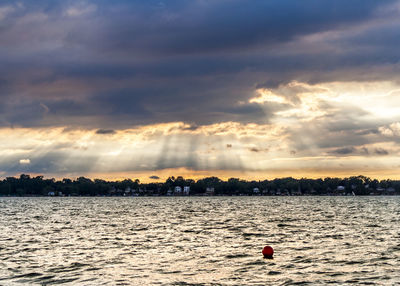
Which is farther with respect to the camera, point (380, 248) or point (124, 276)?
point (380, 248)

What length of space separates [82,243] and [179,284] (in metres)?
27.5

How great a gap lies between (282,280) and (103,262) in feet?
53.4

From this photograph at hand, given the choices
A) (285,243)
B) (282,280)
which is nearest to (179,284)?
(282,280)

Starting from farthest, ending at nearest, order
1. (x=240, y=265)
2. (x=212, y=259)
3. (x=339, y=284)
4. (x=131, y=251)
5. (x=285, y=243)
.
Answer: (x=285, y=243) < (x=131, y=251) < (x=212, y=259) < (x=240, y=265) < (x=339, y=284)

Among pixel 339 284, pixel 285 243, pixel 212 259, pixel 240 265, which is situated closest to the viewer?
pixel 339 284

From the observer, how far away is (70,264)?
39.8m

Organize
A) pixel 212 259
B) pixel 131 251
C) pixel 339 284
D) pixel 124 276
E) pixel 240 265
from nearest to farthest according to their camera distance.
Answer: pixel 339 284
pixel 124 276
pixel 240 265
pixel 212 259
pixel 131 251

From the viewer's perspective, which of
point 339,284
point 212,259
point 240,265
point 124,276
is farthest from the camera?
point 212,259

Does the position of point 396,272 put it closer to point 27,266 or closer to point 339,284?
point 339,284

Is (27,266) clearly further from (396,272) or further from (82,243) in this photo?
(396,272)

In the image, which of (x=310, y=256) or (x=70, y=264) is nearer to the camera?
(x=70, y=264)

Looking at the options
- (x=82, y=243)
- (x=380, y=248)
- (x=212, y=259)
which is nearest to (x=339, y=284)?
(x=212, y=259)

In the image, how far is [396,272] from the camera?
34.9 meters

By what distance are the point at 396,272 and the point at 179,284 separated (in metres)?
16.4
